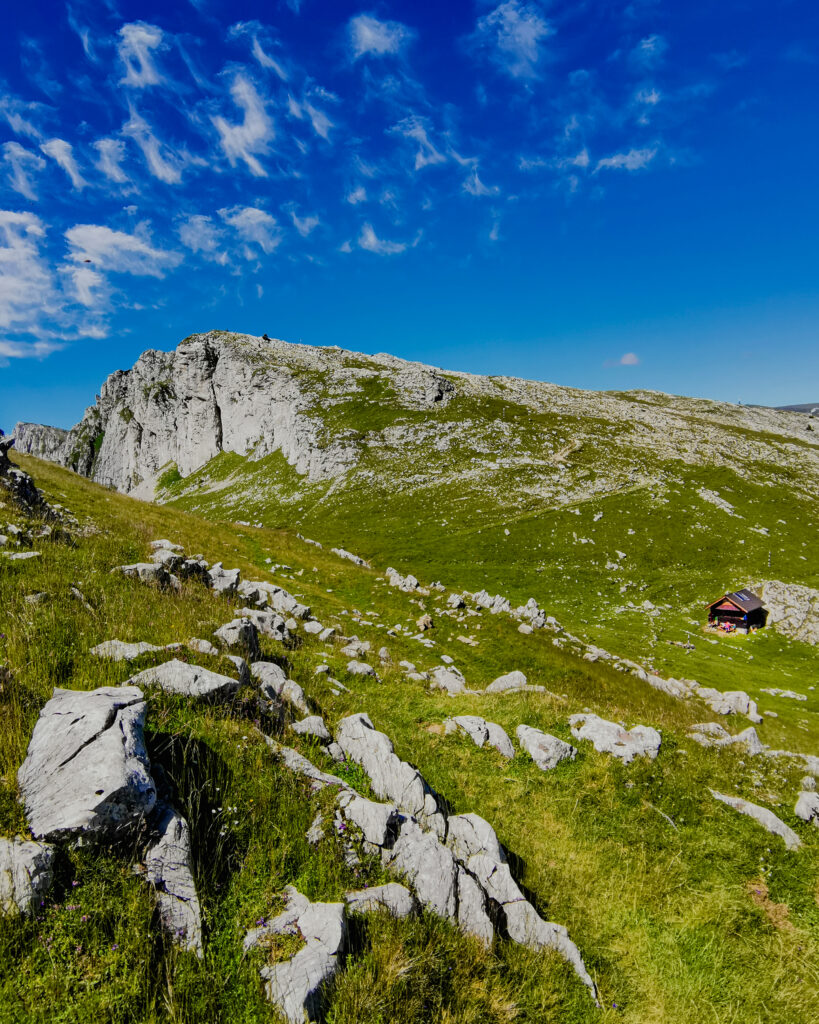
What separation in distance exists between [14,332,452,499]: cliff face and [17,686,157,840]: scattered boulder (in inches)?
3739

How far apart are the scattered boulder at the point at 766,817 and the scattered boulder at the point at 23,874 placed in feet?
37.8

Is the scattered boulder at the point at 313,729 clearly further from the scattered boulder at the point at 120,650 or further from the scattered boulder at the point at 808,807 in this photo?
the scattered boulder at the point at 808,807

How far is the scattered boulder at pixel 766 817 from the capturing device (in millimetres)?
8875

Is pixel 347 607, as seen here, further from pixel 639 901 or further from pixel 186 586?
pixel 639 901

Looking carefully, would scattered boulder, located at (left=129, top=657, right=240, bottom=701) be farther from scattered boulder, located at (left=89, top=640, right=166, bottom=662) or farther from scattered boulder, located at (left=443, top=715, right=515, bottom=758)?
scattered boulder, located at (left=443, top=715, right=515, bottom=758)

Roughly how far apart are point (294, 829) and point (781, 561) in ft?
236

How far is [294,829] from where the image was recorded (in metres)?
6.07

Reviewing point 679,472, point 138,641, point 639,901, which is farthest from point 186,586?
point 679,472

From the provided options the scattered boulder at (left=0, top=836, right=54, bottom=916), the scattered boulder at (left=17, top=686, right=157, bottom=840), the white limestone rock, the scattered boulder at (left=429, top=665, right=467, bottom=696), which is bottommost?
the scattered boulder at (left=429, top=665, right=467, bottom=696)

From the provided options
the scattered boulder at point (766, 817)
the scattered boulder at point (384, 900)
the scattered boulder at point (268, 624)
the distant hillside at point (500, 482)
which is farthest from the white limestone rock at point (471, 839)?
the distant hillside at point (500, 482)

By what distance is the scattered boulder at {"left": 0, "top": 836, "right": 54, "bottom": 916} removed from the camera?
409cm

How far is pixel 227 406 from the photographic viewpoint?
454 ft

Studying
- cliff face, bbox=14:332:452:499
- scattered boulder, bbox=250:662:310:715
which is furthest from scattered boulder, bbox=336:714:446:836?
cliff face, bbox=14:332:452:499

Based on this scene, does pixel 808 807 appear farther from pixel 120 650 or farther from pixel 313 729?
pixel 120 650
